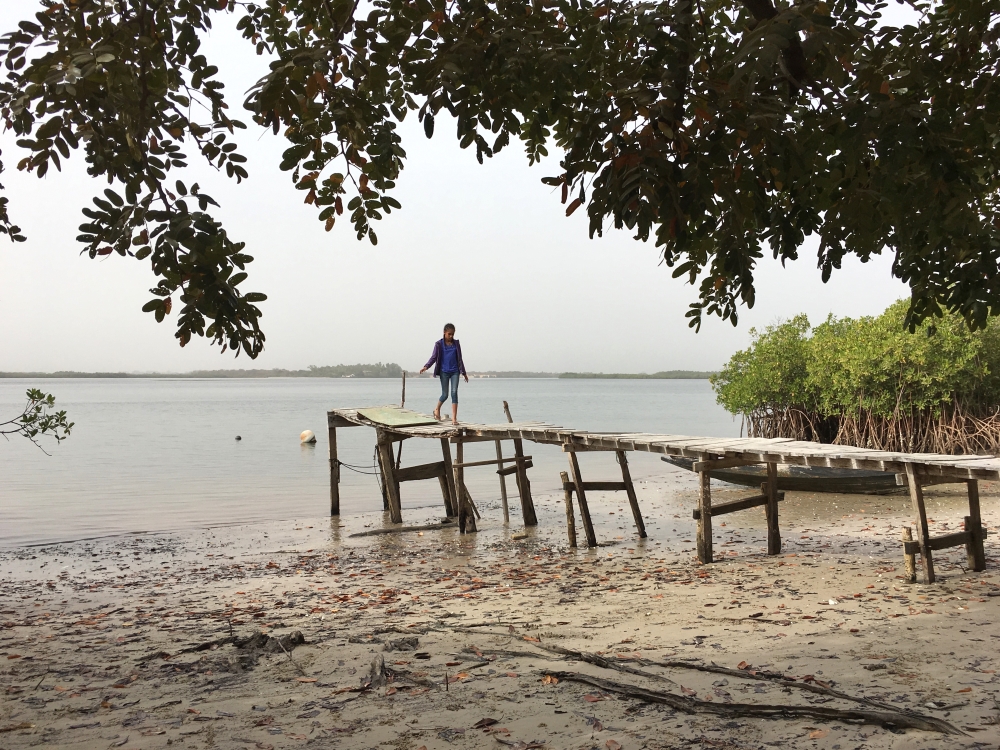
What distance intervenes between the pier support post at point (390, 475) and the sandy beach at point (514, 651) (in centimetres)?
336

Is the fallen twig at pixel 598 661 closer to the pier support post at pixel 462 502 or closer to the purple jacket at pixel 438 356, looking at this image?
the pier support post at pixel 462 502

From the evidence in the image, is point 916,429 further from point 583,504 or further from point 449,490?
point 583,504

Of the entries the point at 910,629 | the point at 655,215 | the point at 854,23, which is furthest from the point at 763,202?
the point at 910,629

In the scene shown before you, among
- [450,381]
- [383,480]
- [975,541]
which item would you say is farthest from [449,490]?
[975,541]

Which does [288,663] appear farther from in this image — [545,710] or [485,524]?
[485,524]

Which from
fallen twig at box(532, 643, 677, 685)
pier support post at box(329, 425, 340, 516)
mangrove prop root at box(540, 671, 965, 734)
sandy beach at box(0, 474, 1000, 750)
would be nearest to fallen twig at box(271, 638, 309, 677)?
sandy beach at box(0, 474, 1000, 750)

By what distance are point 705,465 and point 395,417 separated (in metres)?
7.14

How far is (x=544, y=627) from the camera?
283 inches

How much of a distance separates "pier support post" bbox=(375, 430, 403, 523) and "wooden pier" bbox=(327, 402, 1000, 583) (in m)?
0.02

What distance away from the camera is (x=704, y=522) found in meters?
Answer: 10.4

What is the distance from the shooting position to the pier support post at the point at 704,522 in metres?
10.3

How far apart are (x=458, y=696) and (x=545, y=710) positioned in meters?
0.63

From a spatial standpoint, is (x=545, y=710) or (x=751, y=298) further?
(x=545, y=710)

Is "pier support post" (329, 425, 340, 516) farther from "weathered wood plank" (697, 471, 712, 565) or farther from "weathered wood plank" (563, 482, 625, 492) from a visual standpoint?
"weathered wood plank" (697, 471, 712, 565)
